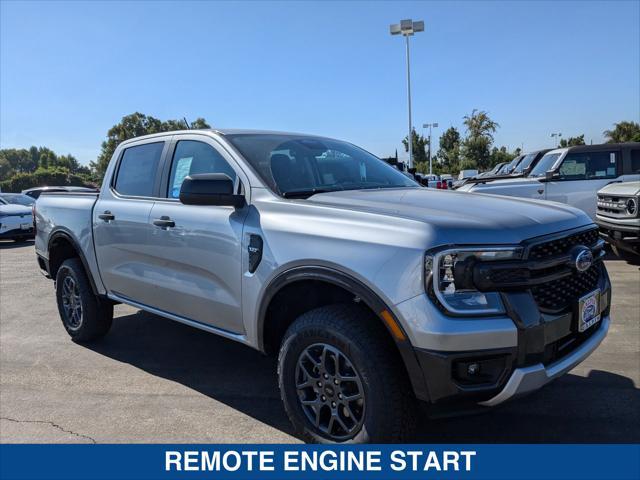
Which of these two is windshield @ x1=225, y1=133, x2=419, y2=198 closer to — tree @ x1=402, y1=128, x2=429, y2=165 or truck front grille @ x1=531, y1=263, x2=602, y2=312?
truck front grille @ x1=531, y1=263, x2=602, y2=312

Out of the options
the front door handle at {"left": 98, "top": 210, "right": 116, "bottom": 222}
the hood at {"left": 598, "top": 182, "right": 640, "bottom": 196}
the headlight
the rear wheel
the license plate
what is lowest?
the rear wheel

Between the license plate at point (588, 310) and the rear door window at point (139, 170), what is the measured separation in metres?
3.12

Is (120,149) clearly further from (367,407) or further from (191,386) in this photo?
(367,407)

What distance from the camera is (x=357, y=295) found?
253 centimetres

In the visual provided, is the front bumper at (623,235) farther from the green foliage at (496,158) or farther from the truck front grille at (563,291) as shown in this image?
the green foliage at (496,158)

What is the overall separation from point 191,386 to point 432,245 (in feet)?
8.25

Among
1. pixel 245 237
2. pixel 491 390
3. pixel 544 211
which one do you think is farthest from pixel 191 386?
pixel 544 211

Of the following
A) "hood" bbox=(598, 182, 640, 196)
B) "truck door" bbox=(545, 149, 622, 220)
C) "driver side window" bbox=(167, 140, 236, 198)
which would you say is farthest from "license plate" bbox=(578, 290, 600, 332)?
"truck door" bbox=(545, 149, 622, 220)

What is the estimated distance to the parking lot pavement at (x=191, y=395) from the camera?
10.3 ft

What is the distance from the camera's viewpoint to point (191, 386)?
3.98 m

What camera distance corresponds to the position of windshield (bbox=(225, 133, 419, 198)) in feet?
10.9

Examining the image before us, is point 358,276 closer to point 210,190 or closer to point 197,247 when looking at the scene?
point 210,190

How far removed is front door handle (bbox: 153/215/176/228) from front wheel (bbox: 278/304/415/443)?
4.38ft

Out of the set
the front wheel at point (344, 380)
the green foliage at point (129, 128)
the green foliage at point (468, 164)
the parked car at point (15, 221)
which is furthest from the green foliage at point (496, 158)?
the front wheel at point (344, 380)
